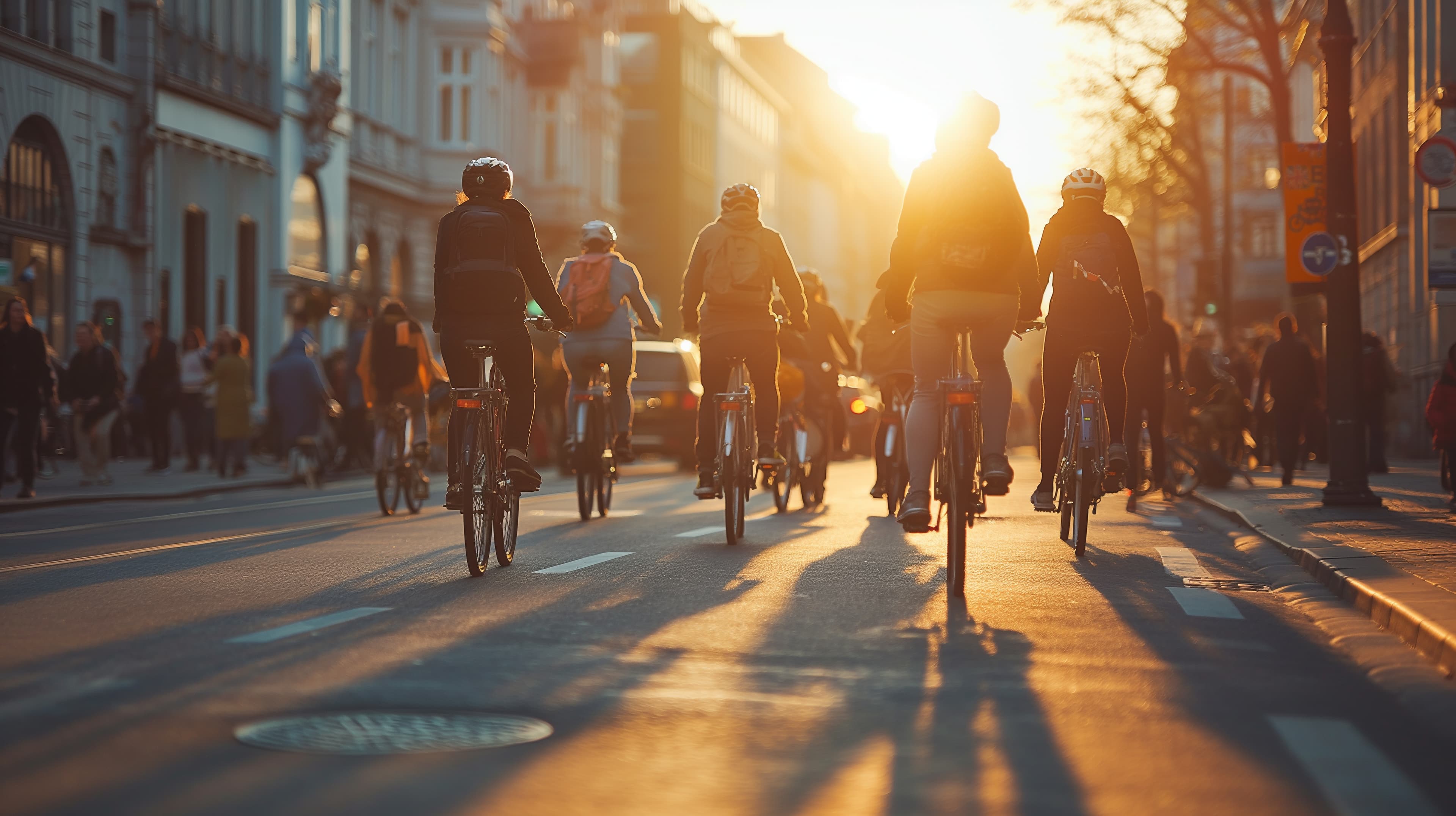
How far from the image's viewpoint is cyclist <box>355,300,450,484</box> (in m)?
15.9

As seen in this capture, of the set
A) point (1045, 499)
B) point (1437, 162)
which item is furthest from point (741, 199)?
point (1437, 162)

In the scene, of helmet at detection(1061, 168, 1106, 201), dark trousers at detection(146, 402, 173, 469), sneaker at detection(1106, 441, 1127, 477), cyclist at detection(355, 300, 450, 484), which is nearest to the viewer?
sneaker at detection(1106, 441, 1127, 477)

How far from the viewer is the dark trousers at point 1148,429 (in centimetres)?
1466

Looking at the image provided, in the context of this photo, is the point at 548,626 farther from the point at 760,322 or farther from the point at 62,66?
the point at 62,66

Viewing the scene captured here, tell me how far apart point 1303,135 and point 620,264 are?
5139cm

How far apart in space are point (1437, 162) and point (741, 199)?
245 inches

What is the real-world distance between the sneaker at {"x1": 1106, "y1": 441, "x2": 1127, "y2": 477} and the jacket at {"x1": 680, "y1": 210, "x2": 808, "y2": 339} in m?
2.18

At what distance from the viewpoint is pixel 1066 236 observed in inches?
450

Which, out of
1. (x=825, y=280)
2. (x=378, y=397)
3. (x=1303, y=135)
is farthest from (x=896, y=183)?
(x=378, y=397)

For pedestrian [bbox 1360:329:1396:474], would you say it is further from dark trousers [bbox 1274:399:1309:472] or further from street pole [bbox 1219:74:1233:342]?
street pole [bbox 1219:74:1233:342]

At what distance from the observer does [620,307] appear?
14.1 meters

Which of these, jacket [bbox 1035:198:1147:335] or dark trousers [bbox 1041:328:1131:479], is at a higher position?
jacket [bbox 1035:198:1147:335]

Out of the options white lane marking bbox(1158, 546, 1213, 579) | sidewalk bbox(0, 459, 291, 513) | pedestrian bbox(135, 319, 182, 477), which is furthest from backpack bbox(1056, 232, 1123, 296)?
pedestrian bbox(135, 319, 182, 477)

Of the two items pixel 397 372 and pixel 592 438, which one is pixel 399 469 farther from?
pixel 592 438
